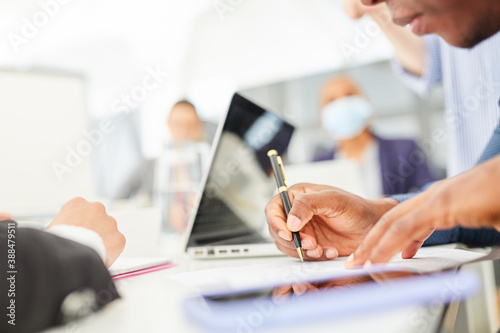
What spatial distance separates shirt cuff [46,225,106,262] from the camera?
257mm

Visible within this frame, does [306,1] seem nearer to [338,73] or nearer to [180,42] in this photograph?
[338,73]

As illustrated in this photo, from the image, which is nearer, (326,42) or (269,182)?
(269,182)

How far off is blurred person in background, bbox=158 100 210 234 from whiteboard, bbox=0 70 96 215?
323 millimetres

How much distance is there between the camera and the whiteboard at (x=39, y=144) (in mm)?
327

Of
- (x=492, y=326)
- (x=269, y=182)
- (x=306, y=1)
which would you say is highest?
(x=306, y=1)

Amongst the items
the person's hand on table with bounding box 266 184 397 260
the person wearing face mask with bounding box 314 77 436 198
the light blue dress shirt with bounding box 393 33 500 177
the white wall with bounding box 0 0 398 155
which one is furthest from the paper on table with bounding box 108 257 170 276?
the white wall with bounding box 0 0 398 155

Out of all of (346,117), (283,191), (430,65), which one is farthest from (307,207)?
(346,117)

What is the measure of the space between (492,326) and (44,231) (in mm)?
427

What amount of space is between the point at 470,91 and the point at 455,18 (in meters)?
0.35

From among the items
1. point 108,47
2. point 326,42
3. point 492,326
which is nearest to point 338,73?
point 326,42

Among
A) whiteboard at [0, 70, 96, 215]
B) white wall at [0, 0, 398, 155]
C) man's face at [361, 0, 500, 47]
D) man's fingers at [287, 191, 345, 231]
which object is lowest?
man's fingers at [287, 191, 345, 231]

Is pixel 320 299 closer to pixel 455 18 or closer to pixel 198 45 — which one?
pixel 455 18

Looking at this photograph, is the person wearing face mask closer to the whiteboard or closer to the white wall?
the white wall

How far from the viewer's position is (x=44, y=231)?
0.24 m
